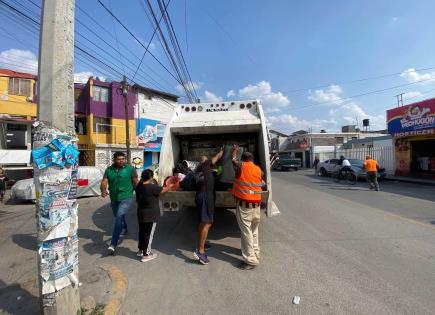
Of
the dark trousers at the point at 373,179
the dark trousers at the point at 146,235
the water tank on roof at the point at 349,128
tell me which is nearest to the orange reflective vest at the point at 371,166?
the dark trousers at the point at 373,179

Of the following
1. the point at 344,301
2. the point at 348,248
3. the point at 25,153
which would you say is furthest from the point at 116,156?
the point at 25,153

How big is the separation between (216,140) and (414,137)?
17.5 meters

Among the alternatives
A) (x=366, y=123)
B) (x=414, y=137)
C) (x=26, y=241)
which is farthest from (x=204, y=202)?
(x=366, y=123)

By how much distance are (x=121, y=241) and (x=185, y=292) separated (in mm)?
2633

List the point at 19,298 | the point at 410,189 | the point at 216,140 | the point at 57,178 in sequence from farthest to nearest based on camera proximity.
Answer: the point at 410,189 < the point at 216,140 < the point at 19,298 < the point at 57,178

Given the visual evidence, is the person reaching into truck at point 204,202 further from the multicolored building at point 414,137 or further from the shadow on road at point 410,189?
the multicolored building at point 414,137

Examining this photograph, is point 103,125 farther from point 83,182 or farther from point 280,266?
point 280,266

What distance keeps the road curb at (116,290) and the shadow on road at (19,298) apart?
2.35 ft

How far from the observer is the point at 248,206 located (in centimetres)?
428

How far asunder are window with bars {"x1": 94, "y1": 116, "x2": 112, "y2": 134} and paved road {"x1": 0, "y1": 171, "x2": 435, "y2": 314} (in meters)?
16.4

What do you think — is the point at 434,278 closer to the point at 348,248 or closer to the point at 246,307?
the point at 348,248

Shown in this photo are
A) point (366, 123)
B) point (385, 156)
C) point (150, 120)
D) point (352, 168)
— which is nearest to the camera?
point (352, 168)

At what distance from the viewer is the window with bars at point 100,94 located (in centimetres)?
2294

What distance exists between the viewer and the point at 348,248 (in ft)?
16.3
